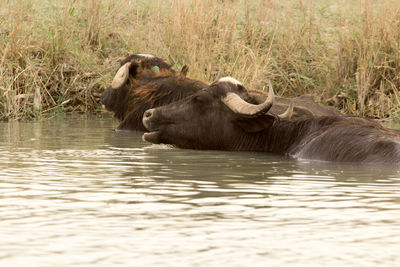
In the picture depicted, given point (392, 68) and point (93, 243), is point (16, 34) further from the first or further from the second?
point (93, 243)

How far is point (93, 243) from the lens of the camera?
4.16 m

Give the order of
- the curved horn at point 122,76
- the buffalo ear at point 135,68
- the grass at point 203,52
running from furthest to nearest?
1. the grass at point 203,52
2. the buffalo ear at point 135,68
3. the curved horn at point 122,76

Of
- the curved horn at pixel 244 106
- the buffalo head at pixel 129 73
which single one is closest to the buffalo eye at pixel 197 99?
the curved horn at pixel 244 106

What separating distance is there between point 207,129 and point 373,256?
205 inches

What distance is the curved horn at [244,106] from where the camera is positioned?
8398 millimetres

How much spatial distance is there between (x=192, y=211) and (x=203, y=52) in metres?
8.18

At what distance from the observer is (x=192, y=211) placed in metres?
5.05

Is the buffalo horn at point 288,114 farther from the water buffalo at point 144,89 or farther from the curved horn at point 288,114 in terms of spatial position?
the water buffalo at point 144,89

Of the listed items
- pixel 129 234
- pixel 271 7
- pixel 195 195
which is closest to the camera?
pixel 129 234

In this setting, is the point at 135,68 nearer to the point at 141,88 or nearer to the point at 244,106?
the point at 141,88

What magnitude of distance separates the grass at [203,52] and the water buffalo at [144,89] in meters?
1.41

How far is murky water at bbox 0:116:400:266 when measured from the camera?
155 inches

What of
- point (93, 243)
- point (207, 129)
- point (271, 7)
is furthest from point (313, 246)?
point (271, 7)

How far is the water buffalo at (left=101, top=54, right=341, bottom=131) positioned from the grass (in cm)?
141
